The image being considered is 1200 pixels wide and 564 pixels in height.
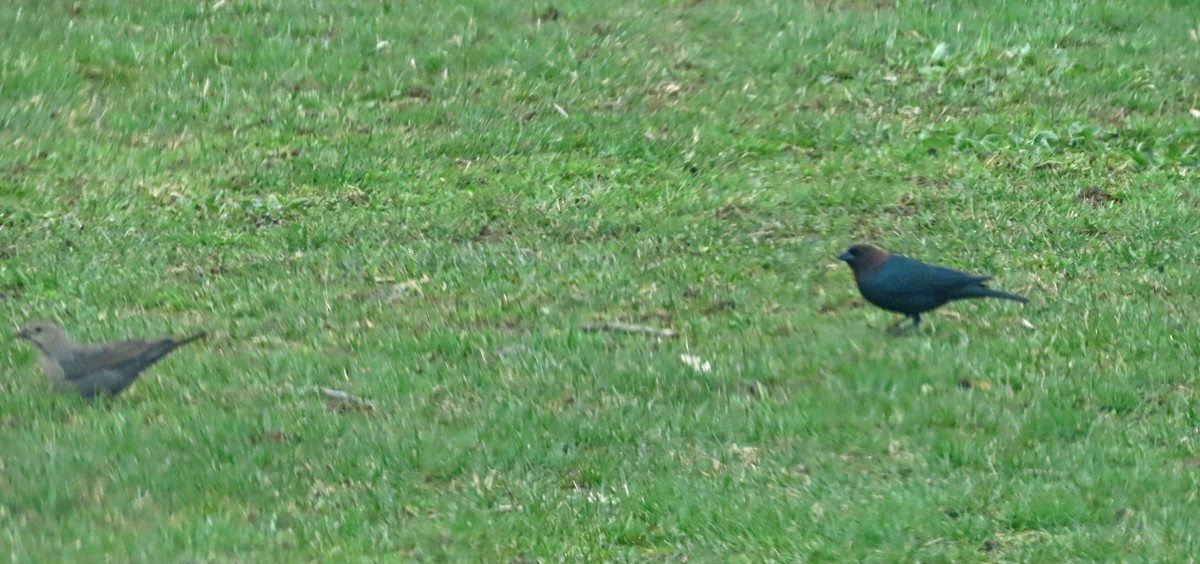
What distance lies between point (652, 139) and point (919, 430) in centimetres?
817

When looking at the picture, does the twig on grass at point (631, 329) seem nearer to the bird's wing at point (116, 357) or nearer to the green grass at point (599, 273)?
the green grass at point (599, 273)

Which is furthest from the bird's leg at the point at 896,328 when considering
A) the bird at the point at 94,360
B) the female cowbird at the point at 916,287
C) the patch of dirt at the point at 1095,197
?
the bird at the point at 94,360

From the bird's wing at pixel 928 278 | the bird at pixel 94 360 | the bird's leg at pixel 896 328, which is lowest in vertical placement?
the bird's leg at pixel 896 328

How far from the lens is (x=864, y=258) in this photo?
1096cm

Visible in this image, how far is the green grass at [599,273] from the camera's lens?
7.82 m

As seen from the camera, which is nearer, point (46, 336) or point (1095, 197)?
point (46, 336)

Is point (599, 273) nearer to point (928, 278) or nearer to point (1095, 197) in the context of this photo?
point (928, 278)

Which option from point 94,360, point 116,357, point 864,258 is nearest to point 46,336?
point 94,360

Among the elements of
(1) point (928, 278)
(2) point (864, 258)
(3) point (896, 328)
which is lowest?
(3) point (896, 328)

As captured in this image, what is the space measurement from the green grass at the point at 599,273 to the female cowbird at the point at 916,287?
25cm

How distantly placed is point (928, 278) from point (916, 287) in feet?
0.32

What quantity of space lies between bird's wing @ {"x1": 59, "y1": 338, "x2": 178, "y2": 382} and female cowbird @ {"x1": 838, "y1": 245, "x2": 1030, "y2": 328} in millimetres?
4531

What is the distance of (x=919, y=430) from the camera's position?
878 centimetres

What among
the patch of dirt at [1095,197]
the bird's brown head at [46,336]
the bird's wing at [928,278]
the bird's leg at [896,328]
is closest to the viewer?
the bird's brown head at [46,336]
